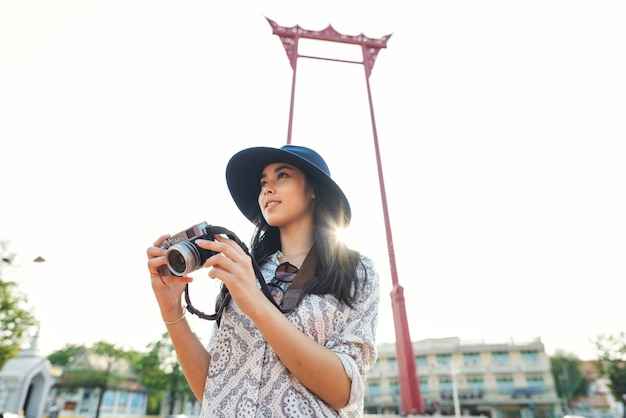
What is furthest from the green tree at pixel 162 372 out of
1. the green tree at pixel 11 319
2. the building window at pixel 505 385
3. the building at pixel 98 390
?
the building window at pixel 505 385

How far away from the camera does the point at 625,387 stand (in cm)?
2250

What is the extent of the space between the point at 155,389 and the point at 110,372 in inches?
139

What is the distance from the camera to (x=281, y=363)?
3.27ft

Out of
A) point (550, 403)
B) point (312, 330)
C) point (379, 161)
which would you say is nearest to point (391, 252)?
point (379, 161)

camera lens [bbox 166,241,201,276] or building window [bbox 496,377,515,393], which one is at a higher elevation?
building window [bbox 496,377,515,393]

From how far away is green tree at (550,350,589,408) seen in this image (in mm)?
27766

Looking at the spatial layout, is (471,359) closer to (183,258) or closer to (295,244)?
(295,244)

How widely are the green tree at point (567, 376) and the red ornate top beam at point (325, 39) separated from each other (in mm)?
30871

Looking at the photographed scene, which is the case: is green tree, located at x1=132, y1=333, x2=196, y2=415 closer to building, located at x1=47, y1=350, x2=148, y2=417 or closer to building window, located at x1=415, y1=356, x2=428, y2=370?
building, located at x1=47, y1=350, x2=148, y2=417

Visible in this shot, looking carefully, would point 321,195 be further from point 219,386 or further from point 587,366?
point 587,366

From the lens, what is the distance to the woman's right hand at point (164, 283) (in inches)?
42.7

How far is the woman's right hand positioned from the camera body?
0.22 ft

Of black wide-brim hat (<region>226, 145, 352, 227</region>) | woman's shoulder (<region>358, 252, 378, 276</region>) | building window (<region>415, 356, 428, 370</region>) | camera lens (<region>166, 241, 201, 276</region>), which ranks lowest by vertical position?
camera lens (<region>166, 241, 201, 276</region>)

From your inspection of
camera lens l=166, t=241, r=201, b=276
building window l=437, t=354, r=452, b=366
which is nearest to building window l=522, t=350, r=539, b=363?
building window l=437, t=354, r=452, b=366
